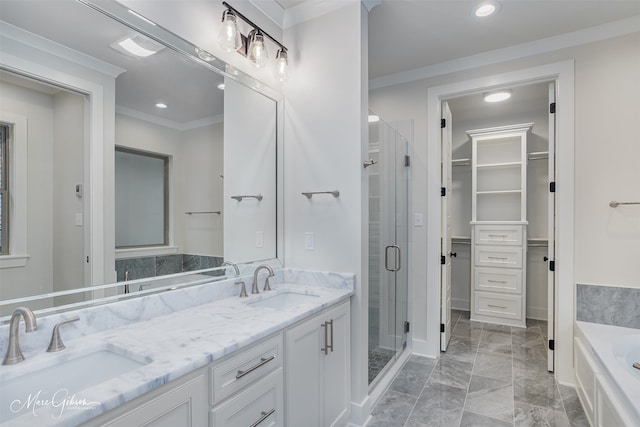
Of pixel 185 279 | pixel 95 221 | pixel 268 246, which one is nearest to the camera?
pixel 95 221

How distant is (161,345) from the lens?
1099 millimetres

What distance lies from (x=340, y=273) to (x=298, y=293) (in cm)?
29

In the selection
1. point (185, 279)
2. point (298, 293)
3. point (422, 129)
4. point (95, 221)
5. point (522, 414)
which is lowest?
point (522, 414)

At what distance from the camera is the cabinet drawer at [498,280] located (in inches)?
149

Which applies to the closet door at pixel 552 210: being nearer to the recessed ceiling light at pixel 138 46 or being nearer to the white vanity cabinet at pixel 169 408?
the white vanity cabinet at pixel 169 408

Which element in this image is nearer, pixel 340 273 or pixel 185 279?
pixel 185 279

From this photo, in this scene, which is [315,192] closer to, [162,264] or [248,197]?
[248,197]

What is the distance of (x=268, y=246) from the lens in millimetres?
2197

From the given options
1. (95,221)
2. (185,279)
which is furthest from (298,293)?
(95,221)

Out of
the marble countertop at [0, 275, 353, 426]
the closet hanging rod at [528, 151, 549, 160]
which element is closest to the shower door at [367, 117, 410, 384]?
the marble countertop at [0, 275, 353, 426]

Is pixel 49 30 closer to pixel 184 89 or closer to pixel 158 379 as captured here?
pixel 184 89

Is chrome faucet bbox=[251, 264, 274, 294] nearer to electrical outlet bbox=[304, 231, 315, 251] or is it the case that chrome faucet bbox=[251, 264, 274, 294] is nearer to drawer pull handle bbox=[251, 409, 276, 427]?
electrical outlet bbox=[304, 231, 315, 251]

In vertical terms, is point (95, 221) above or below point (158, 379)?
above

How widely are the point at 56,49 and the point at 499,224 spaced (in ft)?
13.9
